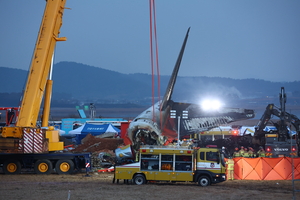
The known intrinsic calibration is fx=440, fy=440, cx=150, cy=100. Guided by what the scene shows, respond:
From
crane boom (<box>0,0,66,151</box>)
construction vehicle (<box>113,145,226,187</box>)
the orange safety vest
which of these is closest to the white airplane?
the orange safety vest

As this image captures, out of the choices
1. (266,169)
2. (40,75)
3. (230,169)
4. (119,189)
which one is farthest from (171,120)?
(119,189)

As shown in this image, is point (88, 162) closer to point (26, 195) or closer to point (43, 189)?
point (43, 189)

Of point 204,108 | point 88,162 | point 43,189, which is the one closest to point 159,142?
point 204,108

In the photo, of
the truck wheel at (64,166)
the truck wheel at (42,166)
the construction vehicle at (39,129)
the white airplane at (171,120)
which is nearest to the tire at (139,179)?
the construction vehicle at (39,129)

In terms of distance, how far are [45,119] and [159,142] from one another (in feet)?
37.9

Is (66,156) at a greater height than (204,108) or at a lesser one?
lesser

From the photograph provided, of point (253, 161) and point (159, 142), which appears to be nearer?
point (253, 161)

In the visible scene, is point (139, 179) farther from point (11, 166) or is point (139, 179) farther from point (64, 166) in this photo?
point (11, 166)

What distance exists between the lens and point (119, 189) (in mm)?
20938

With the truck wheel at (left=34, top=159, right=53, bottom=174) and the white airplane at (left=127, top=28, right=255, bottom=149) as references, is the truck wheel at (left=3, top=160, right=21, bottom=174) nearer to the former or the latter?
the truck wheel at (left=34, top=159, right=53, bottom=174)

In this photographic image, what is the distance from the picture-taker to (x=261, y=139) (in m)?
41.2

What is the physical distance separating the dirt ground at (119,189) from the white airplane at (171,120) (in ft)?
32.6

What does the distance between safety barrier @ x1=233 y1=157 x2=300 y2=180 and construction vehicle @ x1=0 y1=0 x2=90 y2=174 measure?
9.39 meters

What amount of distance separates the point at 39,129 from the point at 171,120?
15.7 meters
